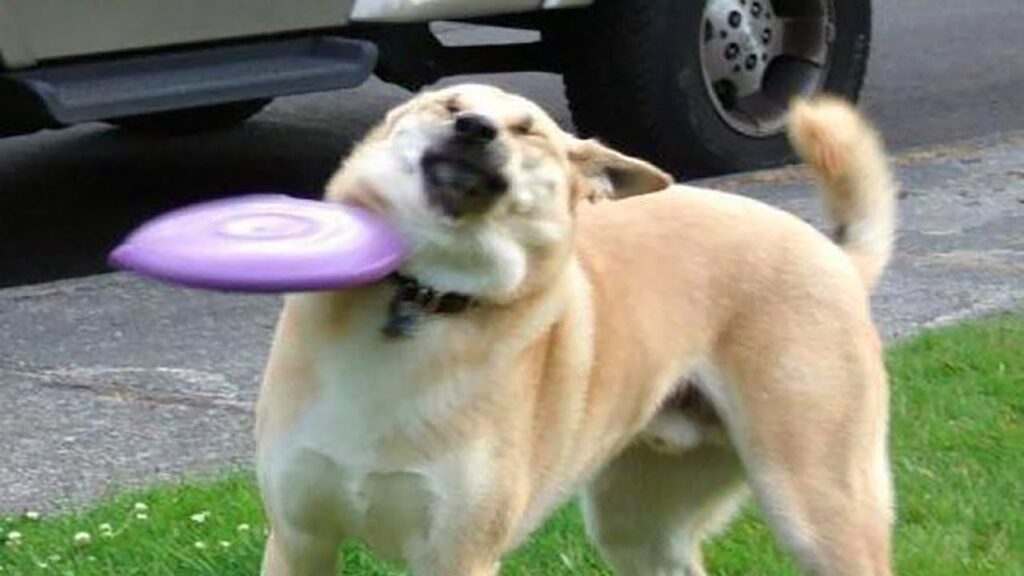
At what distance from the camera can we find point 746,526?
5.20 m

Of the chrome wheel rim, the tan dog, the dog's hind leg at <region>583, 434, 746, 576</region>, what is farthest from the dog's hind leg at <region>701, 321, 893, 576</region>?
the chrome wheel rim

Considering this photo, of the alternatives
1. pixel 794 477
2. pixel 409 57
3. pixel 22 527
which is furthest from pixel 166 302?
pixel 794 477

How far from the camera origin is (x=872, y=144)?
185 inches

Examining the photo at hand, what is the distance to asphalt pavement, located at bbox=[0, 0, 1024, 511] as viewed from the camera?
18.1 ft

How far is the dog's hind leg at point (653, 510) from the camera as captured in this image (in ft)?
15.5

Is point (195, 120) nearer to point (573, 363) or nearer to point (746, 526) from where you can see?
point (746, 526)

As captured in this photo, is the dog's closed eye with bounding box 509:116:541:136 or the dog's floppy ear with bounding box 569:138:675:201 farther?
the dog's floppy ear with bounding box 569:138:675:201

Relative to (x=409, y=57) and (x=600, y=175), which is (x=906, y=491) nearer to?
(x=600, y=175)

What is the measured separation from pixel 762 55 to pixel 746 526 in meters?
3.54

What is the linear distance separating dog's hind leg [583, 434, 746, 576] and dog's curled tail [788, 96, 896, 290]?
21.5 inches

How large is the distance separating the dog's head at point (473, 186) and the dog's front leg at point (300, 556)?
507 millimetres

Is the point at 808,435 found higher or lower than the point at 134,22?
higher

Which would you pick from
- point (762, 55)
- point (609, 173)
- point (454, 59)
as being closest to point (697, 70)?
point (762, 55)

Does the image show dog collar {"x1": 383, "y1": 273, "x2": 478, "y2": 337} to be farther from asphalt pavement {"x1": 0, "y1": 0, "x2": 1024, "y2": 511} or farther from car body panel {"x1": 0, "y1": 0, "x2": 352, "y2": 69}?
car body panel {"x1": 0, "y1": 0, "x2": 352, "y2": 69}
